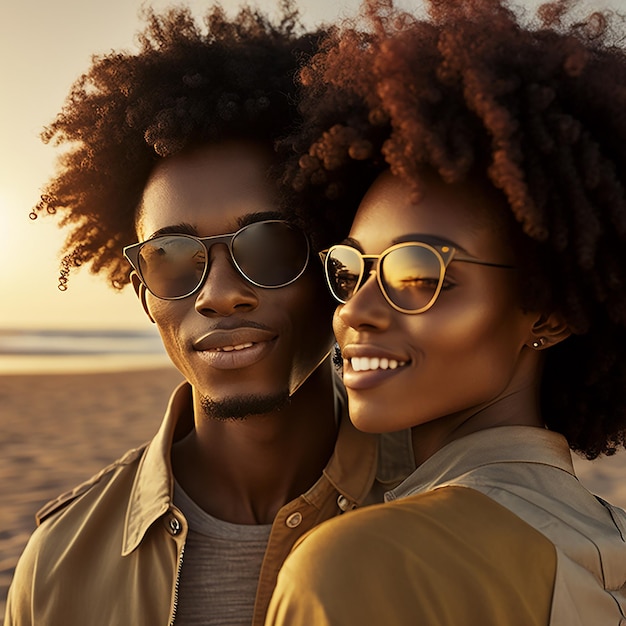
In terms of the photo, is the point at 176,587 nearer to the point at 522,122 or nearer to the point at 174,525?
the point at 174,525

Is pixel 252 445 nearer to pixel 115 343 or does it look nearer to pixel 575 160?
pixel 575 160

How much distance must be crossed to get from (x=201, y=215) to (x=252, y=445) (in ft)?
2.86

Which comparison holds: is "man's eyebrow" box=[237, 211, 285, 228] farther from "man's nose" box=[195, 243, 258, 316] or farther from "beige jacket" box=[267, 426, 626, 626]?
"beige jacket" box=[267, 426, 626, 626]

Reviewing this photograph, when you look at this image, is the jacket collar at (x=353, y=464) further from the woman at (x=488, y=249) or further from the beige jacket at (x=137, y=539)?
the woman at (x=488, y=249)

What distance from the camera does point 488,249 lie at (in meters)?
2.22

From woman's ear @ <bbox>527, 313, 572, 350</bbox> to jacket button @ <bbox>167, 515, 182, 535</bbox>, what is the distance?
4.39ft

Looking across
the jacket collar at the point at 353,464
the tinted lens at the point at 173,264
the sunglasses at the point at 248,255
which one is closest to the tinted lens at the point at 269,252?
the sunglasses at the point at 248,255

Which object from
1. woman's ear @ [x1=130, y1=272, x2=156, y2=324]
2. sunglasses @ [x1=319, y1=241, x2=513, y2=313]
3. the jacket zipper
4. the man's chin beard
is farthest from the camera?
woman's ear @ [x1=130, y1=272, x2=156, y2=324]

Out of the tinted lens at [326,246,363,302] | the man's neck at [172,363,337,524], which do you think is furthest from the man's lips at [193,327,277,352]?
the tinted lens at [326,246,363,302]

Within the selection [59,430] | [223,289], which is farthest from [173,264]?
[59,430]

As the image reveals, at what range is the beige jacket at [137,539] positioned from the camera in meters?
2.91

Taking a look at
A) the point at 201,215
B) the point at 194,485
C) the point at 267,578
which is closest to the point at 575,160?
the point at 201,215

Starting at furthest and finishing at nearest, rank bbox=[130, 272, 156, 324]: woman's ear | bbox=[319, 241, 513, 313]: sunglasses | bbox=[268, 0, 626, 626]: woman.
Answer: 1. bbox=[130, 272, 156, 324]: woman's ear
2. bbox=[319, 241, 513, 313]: sunglasses
3. bbox=[268, 0, 626, 626]: woman

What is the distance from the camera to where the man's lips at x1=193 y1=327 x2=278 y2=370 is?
3.00 m
